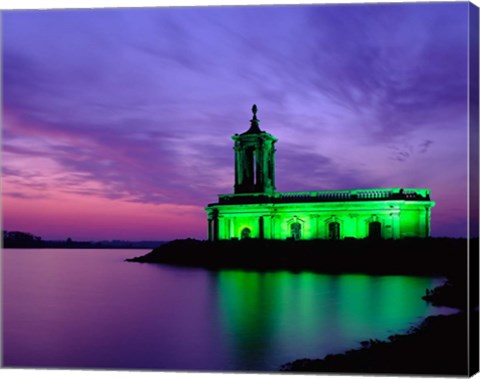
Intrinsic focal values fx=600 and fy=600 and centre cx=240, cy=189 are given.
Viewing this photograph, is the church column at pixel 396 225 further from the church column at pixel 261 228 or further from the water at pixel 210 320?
the church column at pixel 261 228

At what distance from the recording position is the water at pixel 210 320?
12492 millimetres

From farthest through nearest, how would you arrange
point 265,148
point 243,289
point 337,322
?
point 265,148 < point 243,289 < point 337,322

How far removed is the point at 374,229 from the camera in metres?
28.0

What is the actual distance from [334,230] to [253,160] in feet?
18.9

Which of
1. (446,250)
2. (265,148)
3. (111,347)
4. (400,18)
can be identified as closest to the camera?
(400,18)

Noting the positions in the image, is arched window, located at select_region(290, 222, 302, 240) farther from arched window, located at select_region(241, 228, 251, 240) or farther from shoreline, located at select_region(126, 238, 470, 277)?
arched window, located at select_region(241, 228, 251, 240)

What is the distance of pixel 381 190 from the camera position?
27.4 m

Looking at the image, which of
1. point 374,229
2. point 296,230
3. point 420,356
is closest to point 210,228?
point 296,230

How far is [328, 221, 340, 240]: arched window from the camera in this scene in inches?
1142

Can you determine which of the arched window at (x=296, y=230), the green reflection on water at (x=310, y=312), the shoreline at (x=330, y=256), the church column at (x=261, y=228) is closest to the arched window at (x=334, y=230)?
the arched window at (x=296, y=230)

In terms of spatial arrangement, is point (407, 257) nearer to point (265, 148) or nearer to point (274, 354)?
point (265, 148)

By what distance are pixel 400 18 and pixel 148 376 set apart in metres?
8.36

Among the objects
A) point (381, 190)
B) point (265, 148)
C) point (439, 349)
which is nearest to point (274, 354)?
point (439, 349)

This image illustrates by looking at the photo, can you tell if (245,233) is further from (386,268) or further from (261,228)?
(386,268)
